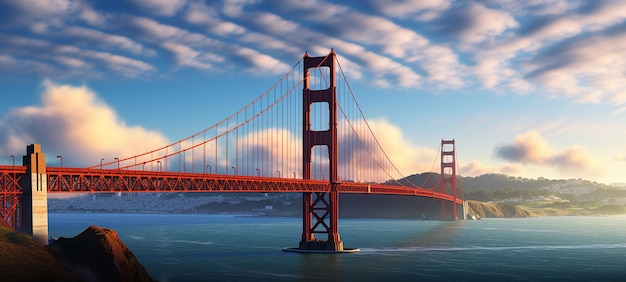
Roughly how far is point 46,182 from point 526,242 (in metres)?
82.6

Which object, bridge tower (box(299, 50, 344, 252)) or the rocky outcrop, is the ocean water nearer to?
bridge tower (box(299, 50, 344, 252))

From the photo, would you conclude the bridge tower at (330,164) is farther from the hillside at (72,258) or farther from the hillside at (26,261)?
the hillside at (26,261)

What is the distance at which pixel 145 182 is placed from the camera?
59781 millimetres

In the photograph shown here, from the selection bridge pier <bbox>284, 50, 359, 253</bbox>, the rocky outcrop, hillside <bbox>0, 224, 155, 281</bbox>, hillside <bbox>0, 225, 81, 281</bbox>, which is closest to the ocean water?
bridge pier <bbox>284, 50, 359, 253</bbox>

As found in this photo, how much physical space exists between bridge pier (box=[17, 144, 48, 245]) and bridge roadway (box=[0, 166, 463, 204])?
0.53 metres

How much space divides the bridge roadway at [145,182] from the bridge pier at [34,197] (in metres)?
0.53

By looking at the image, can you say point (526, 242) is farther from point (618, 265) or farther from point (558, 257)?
point (618, 265)

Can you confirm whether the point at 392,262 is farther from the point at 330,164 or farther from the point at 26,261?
the point at 26,261

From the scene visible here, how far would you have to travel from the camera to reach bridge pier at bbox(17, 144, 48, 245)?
44.7 meters

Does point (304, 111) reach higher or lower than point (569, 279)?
higher

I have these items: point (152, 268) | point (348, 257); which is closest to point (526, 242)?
point (348, 257)

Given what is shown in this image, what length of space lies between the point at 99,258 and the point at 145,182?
1780 centimetres

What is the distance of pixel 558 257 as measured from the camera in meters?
84.1

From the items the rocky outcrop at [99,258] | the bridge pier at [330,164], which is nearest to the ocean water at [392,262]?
the bridge pier at [330,164]
